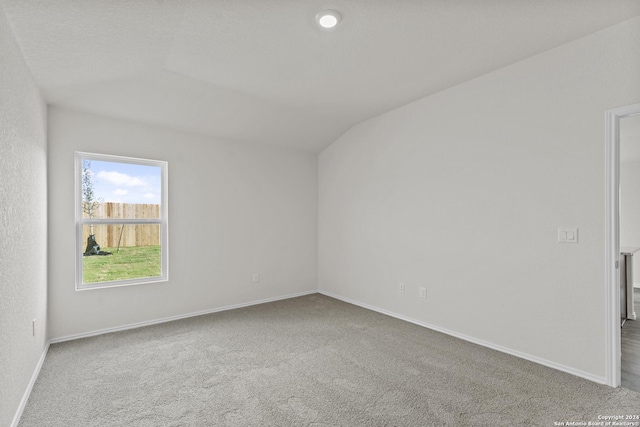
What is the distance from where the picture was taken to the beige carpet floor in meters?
2.00

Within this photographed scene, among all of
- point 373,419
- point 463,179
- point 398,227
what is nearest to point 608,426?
point 373,419

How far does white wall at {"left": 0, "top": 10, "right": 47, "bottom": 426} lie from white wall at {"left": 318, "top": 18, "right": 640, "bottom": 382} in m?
3.43

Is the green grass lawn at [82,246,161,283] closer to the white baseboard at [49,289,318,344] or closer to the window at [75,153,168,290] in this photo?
the window at [75,153,168,290]

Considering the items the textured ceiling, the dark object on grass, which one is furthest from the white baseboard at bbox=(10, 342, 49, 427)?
the textured ceiling

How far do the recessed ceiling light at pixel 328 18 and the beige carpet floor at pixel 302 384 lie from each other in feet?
8.55

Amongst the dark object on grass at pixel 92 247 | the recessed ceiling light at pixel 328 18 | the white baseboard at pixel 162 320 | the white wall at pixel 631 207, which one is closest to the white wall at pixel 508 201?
the white baseboard at pixel 162 320

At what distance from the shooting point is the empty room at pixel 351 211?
2.10 metres

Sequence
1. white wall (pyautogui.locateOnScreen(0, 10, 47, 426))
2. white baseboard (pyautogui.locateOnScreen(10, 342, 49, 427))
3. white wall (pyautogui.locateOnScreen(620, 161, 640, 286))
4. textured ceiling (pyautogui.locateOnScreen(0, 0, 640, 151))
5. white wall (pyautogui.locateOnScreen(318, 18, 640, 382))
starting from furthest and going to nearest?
white wall (pyautogui.locateOnScreen(620, 161, 640, 286)) < white wall (pyautogui.locateOnScreen(318, 18, 640, 382)) < textured ceiling (pyautogui.locateOnScreen(0, 0, 640, 151)) < white baseboard (pyautogui.locateOnScreen(10, 342, 49, 427)) < white wall (pyautogui.locateOnScreen(0, 10, 47, 426))

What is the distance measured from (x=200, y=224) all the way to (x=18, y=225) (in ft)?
6.82

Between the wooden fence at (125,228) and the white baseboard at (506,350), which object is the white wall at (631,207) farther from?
the wooden fence at (125,228)

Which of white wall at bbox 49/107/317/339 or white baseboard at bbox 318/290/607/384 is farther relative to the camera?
white wall at bbox 49/107/317/339

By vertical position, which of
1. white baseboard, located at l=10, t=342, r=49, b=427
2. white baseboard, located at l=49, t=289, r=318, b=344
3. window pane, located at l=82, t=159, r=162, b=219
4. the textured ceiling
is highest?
the textured ceiling

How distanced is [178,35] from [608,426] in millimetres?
3754

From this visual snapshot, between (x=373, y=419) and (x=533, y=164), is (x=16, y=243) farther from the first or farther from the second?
(x=533, y=164)
